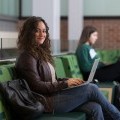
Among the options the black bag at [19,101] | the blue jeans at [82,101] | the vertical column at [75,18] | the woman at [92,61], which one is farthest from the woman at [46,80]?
the vertical column at [75,18]

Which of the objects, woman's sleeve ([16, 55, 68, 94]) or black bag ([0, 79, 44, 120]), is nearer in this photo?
black bag ([0, 79, 44, 120])

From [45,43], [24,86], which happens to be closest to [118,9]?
[45,43]

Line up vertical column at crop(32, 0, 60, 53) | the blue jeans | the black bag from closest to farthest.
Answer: the black bag → the blue jeans → vertical column at crop(32, 0, 60, 53)

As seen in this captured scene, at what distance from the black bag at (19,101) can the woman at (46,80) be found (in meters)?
0.15

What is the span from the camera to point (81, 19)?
371 inches

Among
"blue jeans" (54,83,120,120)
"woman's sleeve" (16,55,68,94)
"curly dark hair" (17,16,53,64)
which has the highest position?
"curly dark hair" (17,16,53,64)

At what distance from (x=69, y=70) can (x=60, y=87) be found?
6.38ft

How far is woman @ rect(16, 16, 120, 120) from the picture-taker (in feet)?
12.3

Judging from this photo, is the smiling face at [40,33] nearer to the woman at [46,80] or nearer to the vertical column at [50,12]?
the woman at [46,80]

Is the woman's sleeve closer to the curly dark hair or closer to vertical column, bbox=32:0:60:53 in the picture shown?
the curly dark hair

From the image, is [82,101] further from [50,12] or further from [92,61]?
[50,12]

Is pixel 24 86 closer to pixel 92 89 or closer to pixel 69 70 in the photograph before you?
pixel 92 89

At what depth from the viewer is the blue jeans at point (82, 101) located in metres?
3.88

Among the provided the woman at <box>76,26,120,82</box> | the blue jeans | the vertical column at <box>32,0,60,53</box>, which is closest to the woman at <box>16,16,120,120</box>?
the blue jeans
